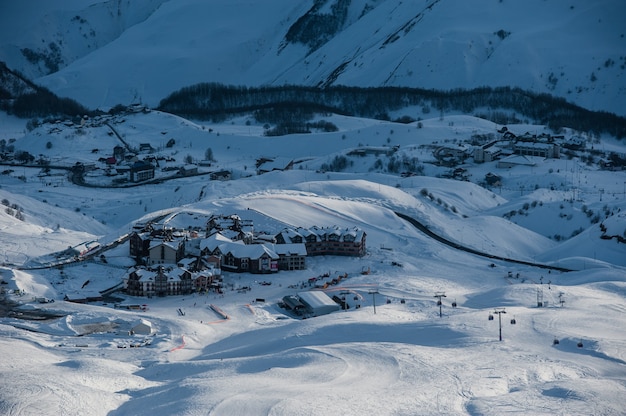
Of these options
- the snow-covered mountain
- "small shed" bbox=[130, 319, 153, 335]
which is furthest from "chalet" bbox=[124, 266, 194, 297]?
the snow-covered mountain

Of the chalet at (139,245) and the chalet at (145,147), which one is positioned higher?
the chalet at (145,147)

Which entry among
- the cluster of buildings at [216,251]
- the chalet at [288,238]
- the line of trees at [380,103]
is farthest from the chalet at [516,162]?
the chalet at [288,238]

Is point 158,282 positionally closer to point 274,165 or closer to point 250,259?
point 250,259

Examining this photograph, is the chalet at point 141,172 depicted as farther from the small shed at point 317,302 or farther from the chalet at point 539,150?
the small shed at point 317,302

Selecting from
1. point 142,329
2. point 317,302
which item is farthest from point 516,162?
point 142,329

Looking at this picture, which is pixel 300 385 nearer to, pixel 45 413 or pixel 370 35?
pixel 45 413

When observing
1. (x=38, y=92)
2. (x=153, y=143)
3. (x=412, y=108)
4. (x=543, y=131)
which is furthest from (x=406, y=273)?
(x=38, y=92)
